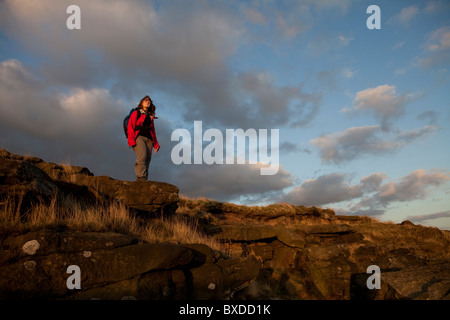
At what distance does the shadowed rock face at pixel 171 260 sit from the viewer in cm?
428

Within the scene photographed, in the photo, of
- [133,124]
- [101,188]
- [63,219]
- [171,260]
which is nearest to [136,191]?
[101,188]

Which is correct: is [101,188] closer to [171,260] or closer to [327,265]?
[171,260]

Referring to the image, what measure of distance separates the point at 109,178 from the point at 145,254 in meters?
4.56

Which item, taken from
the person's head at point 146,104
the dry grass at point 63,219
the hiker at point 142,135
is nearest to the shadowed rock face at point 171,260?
the dry grass at point 63,219

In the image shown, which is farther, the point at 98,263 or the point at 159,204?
the point at 159,204

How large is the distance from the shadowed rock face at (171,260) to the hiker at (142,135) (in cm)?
88

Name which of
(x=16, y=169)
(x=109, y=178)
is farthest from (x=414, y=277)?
(x=16, y=169)

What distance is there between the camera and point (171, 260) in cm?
502

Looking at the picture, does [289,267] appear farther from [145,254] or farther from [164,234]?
[145,254]

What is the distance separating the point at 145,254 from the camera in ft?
16.1

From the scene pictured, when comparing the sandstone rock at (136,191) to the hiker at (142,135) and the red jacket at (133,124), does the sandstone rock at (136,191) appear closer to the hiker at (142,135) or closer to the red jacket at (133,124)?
the hiker at (142,135)

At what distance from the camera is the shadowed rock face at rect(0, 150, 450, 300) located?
4.28 metres

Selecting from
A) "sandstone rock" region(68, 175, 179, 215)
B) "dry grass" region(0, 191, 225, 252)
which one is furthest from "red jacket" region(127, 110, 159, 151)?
"dry grass" region(0, 191, 225, 252)
